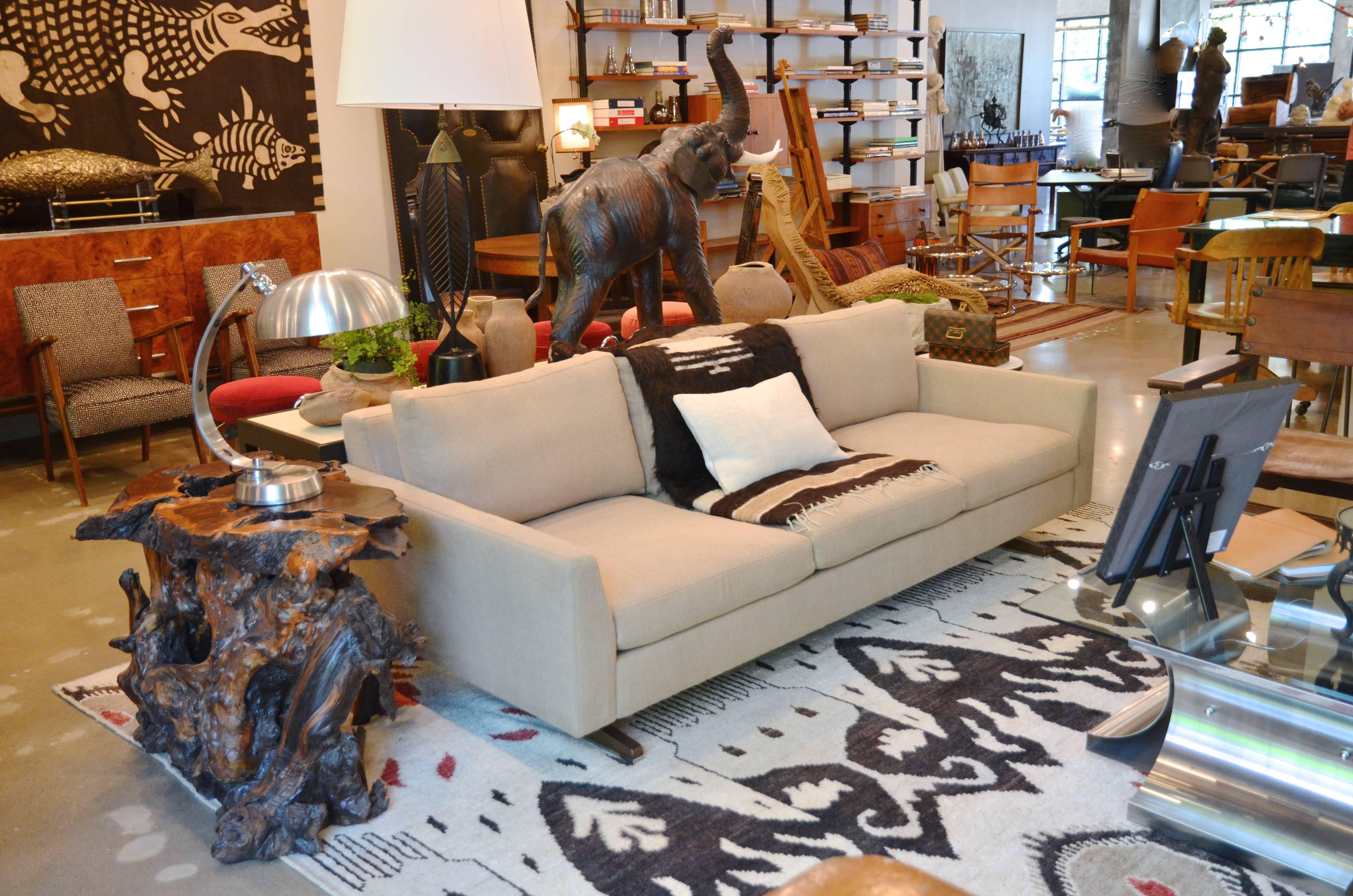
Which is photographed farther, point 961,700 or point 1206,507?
point 961,700

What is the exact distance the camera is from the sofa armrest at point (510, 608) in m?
2.41

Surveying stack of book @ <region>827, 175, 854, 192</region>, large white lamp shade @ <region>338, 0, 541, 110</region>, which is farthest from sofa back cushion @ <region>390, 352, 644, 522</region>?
stack of book @ <region>827, 175, 854, 192</region>

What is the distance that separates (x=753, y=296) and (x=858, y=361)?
0.59 m

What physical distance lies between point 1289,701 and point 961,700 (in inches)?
31.3

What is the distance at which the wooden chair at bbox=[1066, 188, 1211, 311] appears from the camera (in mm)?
8461

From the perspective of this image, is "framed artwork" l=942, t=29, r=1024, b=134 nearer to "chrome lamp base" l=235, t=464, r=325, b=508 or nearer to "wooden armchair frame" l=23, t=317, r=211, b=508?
"wooden armchair frame" l=23, t=317, r=211, b=508

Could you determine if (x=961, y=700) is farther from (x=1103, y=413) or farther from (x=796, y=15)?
(x=796, y=15)

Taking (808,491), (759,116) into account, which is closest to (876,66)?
(759,116)

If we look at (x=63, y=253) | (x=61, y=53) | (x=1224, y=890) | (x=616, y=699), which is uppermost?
(x=61, y=53)

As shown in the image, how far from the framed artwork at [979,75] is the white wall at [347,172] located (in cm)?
783

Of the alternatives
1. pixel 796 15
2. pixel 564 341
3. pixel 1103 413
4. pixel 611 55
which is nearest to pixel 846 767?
pixel 564 341

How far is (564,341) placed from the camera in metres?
3.77

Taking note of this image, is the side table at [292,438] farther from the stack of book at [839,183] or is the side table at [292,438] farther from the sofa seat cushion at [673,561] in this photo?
the stack of book at [839,183]

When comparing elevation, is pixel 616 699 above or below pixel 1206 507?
below
